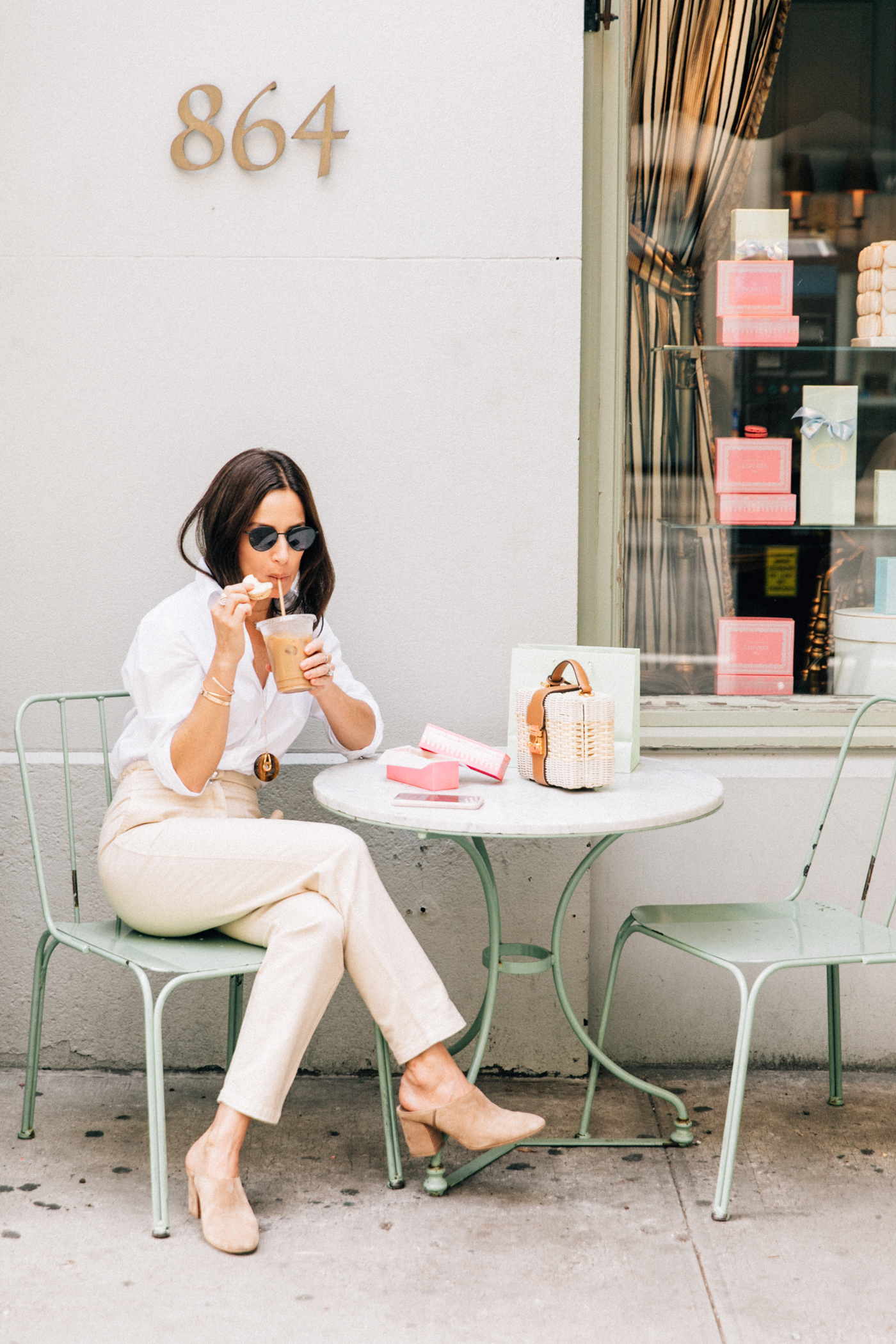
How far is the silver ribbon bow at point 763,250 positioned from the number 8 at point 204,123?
1482mm

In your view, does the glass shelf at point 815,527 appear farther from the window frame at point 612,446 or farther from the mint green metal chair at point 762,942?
the mint green metal chair at point 762,942

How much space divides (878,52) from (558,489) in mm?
1572

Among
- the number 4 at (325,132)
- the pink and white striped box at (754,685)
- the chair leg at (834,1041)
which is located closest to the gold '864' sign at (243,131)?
the number 4 at (325,132)

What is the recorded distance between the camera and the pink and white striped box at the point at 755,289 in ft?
11.9

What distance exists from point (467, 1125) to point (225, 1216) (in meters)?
0.51

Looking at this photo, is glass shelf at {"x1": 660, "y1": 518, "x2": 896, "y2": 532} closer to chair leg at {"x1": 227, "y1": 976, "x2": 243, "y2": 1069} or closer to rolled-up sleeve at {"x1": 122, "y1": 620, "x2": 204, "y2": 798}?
rolled-up sleeve at {"x1": 122, "y1": 620, "x2": 204, "y2": 798}

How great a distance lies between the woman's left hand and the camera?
2.70 m

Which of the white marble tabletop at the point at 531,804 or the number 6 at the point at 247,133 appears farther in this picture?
the number 6 at the point at 247,133

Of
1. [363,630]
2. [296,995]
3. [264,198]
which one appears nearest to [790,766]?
[363,630]

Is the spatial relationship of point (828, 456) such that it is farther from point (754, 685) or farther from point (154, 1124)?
point (154, 1124)

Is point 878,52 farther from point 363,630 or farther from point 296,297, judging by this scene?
point 363,630

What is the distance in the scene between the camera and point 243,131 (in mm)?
3219

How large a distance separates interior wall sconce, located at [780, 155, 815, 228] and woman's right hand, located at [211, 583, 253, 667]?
2.06 metres

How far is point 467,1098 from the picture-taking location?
2.64 metres
